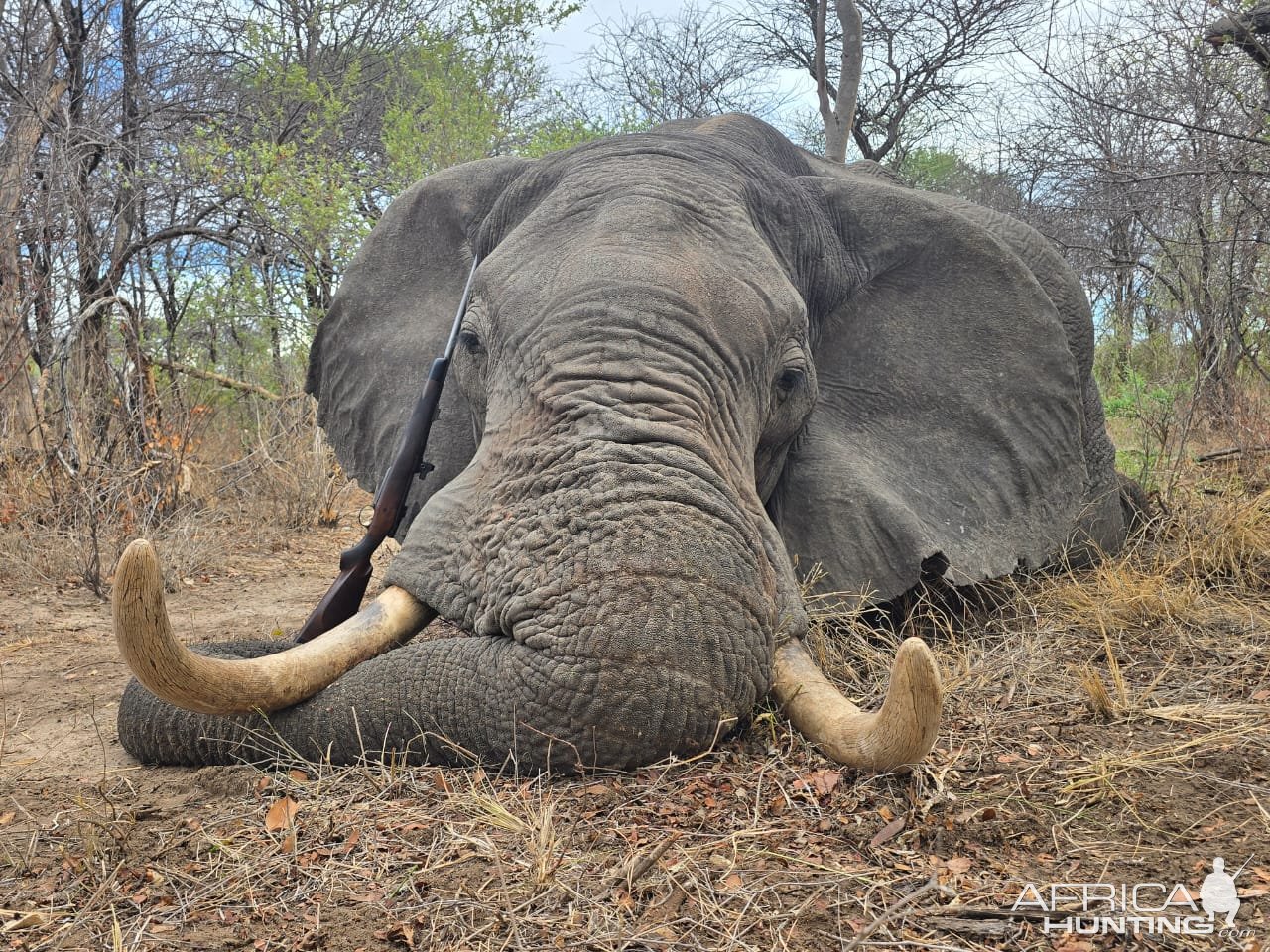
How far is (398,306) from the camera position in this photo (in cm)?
511

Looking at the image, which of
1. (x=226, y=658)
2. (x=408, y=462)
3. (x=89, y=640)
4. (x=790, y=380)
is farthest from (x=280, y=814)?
(x=89, y=640)

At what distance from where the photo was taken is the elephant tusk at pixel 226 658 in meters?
2.53

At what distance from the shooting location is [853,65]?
1052 centimetres

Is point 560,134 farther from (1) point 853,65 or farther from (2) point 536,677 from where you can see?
(2) point 536,677

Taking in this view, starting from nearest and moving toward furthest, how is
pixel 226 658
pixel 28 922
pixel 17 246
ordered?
pixel 28 922 → pixel 226 658 → pixel 17 246

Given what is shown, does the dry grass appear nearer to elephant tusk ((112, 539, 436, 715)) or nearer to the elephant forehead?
the elephant forehead

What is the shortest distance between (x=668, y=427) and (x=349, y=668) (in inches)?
42.8

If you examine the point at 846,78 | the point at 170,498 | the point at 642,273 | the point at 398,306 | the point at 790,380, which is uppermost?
the point at 846,78

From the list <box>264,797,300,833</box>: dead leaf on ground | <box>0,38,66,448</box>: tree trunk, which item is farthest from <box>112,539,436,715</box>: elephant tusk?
<box>0,38,66,448</box>: tree trunk

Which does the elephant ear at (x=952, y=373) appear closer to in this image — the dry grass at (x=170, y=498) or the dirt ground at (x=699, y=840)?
the dirt ground at (x=699, y=840)

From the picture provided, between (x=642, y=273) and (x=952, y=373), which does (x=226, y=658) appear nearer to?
(x=642, y=273)

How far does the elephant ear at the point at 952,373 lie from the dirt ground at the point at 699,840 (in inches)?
44.5

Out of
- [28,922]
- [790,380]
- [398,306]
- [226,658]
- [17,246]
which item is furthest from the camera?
[17,246]

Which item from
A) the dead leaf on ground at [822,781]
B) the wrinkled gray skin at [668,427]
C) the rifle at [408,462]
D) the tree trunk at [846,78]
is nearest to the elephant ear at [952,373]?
the wrinkled gray skin at [668,427]
